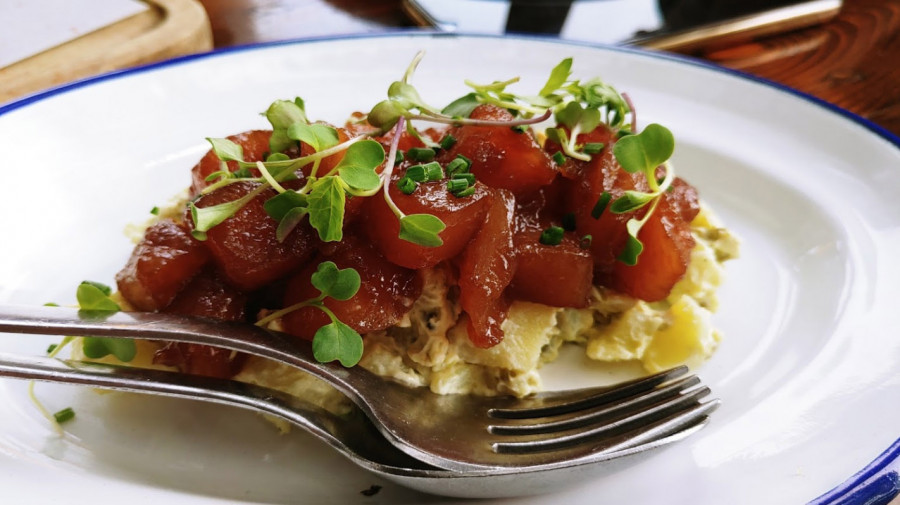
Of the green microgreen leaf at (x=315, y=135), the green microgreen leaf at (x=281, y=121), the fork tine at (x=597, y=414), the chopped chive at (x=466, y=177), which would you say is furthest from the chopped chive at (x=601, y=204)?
the green microgreen leaf at (x=281, y=121)

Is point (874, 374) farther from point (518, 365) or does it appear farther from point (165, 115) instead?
point (165, 115)

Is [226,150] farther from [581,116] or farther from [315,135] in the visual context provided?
[581,116]

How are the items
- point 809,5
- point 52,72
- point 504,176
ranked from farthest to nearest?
point 809,5 < point 52,72 < point 504,176

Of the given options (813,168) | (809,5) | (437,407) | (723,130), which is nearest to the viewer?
(437,407)

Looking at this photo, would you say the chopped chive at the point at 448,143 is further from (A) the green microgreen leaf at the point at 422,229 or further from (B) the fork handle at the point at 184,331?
(B) the fork handle at the point at 184,331

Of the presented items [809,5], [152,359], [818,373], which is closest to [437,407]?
[152,359]

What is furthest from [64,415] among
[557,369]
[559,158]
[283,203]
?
[559,158]

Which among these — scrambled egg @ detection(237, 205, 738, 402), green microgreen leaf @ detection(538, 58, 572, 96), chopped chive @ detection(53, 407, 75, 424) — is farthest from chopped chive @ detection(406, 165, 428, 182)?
chopped chive @ detection(53, 407, 75, 424)

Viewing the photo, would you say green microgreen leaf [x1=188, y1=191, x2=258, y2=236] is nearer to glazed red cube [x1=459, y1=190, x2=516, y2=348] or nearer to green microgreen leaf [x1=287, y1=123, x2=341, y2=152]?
green microgreen leaf [x1=287, y1=123, x2=341, y2=152]
